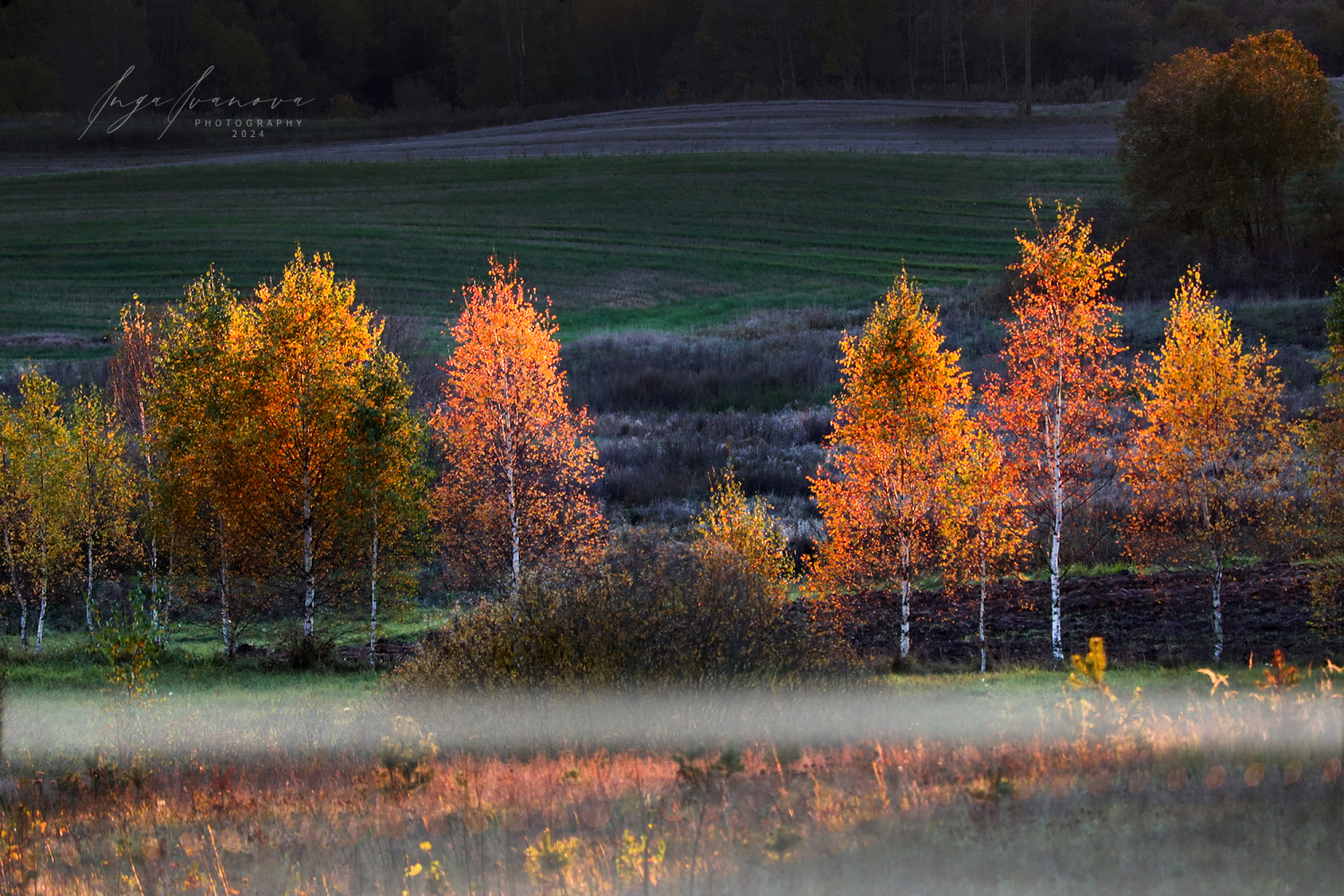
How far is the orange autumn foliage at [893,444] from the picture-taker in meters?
25.3

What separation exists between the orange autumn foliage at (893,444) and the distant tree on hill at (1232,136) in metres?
40.4

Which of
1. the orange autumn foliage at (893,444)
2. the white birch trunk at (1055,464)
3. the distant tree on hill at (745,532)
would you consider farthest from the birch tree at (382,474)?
the white birch trunk at (1055,464)

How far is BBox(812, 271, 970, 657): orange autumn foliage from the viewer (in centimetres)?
2533

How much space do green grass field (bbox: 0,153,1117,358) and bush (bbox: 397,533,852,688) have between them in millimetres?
43765

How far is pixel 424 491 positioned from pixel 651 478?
1537 cm

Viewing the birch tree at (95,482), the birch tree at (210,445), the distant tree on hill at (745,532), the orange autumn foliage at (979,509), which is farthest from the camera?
the birch tree at (95,482)

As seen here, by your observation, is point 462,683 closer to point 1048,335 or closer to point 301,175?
point 1048,335

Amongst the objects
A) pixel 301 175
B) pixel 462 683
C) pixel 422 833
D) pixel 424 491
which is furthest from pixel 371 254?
pixel 422 833

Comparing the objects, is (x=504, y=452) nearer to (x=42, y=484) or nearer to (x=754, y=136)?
(x=42, y=484)

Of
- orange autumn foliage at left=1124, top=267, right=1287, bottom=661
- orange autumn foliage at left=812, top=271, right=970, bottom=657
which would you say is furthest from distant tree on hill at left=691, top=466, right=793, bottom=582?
orange autumn foliage at left=1124, top=267, right=1287, bottom=661

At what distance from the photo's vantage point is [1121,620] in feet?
86.4

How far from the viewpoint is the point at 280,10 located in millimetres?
115375
